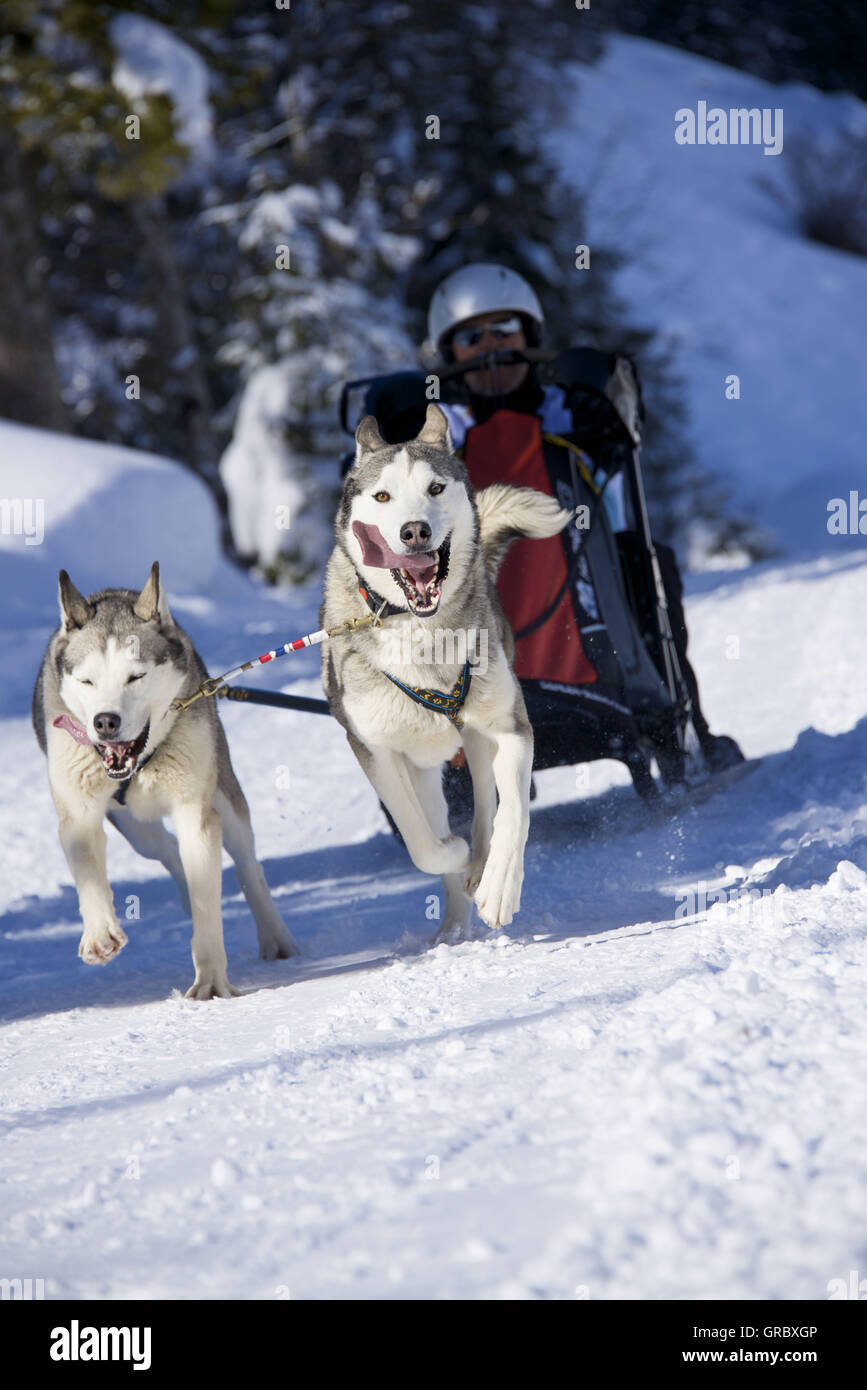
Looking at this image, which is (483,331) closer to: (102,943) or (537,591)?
(537,591)

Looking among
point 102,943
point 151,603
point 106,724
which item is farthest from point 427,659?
point 102,943

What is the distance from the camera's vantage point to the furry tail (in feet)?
11.9

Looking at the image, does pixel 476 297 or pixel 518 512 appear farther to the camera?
pixel 476 297

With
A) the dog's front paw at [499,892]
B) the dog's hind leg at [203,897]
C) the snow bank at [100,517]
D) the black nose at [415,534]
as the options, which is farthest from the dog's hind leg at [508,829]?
the snow bank at [100,517]

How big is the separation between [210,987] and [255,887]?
0.54 meters

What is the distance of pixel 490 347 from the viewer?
188 inches

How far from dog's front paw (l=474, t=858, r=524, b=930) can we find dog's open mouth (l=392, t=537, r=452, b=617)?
64 centimetres

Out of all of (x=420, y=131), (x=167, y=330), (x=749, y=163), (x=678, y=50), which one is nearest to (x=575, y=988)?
(x=167, y=330)

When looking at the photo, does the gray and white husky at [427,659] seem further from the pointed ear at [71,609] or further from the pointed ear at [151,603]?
the pointed ear at [71,609]

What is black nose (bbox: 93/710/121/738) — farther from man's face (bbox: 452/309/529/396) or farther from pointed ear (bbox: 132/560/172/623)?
man's face (bbox: 452/309/529/396)

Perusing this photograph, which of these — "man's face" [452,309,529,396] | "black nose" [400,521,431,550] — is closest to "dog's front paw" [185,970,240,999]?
"black nose" [400,521,431,550]

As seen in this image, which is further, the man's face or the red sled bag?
the man's face

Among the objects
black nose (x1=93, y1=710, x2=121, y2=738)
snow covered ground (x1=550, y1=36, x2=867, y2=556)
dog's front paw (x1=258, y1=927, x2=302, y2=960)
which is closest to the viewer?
black nose (x1=93, y1=710, x2=121, y2=738)
